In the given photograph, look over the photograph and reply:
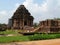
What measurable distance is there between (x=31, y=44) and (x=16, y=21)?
115ft

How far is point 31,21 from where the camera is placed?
159 feet

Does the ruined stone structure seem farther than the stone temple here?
No

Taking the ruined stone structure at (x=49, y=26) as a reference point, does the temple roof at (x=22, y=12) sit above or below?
above

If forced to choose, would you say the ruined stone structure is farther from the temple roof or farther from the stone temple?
the stone temple

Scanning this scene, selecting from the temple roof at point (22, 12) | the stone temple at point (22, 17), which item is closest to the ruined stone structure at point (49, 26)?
the temple roof at point (22, 12)

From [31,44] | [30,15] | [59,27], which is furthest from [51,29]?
[31,44]

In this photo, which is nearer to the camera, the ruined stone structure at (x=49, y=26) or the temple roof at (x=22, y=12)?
the ruined stone structure at (x=49, y=26)

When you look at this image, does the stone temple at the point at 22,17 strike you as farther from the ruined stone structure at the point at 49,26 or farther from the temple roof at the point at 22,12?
the ruined stone structure at the point at 49,26

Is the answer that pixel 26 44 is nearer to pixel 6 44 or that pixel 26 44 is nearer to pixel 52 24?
pixel 6 44

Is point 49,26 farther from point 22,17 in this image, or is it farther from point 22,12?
point 22,12

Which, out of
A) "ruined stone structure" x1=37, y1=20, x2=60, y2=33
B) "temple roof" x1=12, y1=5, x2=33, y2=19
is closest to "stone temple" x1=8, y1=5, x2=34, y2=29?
"temple roof" x1=12, y1=5, x2=33, y2=19

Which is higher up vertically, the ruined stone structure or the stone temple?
the stone temple

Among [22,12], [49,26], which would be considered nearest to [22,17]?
[22,12]

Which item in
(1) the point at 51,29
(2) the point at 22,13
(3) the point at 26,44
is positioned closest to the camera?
(3) the point at 26,44
